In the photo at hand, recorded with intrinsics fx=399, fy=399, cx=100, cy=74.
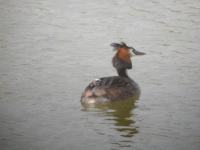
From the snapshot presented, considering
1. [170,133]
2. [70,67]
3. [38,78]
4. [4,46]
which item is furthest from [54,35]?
[170,133]

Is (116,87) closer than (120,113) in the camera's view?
No

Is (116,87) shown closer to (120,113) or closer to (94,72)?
(120,113)

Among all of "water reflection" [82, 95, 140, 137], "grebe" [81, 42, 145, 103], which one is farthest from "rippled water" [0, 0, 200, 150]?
"grebe" [81, 42, 145, 103]

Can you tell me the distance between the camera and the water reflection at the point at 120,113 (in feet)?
21.7

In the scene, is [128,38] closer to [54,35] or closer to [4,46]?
[54,35]

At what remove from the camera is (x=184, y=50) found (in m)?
12.0

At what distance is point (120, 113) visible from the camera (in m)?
7.57

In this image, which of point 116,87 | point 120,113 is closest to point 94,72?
point 116,87

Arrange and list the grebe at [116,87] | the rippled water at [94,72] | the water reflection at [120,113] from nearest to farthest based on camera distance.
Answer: the rippled water at [94,72]
the water reflection at [120,113]
the grebe at [116,87]

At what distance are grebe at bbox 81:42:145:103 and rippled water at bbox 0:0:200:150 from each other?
21 cm

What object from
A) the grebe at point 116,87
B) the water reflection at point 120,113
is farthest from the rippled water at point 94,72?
the grebe at point 116,87

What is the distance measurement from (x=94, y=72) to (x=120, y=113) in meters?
2.76

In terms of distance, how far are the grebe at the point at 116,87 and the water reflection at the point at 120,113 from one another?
0.12 metres

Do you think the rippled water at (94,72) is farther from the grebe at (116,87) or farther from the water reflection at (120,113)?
the grebe at (116,87)
